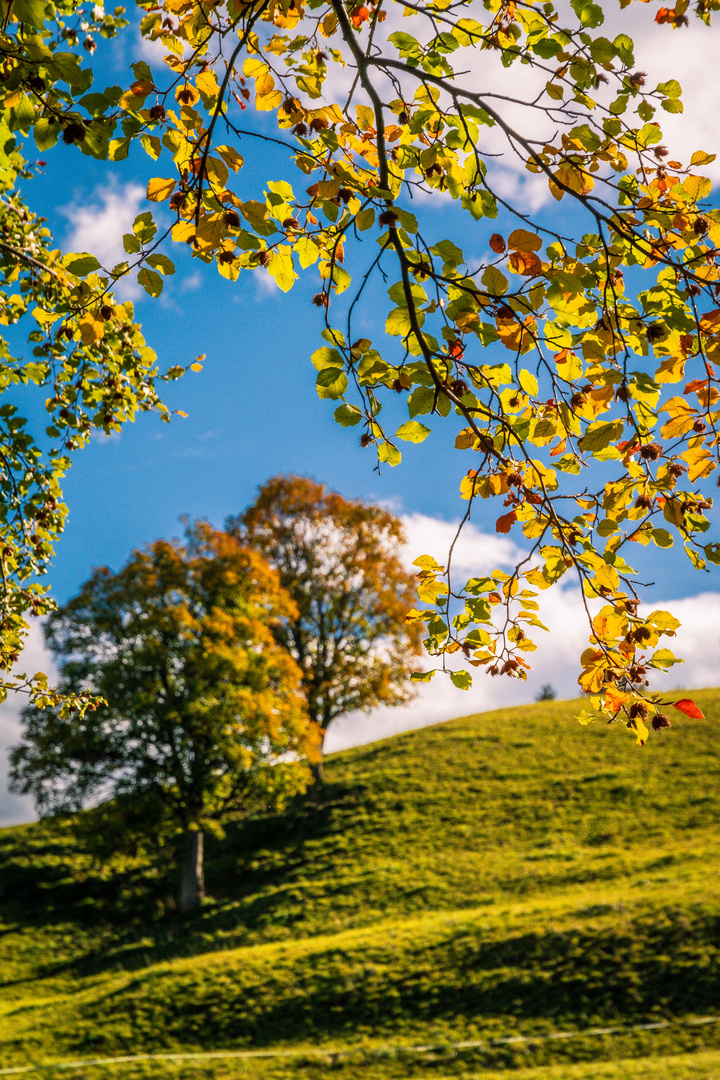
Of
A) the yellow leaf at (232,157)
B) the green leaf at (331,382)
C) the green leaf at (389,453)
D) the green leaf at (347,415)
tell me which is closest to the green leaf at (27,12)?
the yellow leaf at (232,157)

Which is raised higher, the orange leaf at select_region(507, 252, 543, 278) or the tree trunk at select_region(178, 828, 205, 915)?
the orange leaf at select_region(507, 252, 543, 278)

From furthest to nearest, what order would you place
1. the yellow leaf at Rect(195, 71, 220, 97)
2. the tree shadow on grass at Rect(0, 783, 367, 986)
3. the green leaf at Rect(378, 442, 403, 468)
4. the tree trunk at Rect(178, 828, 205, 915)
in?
1. the tree trunk at Rect(178, 828, 205, 915)
2. the tree shadow on grass at Rect(0, 783, 367, 986)
3. the green leaf at Rect(378, 442, 403, 468)
4. the yellow leaf at Rect(195, 71, 220, 97)

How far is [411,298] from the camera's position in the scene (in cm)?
282

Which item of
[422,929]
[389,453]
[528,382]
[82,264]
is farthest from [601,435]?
[422,929]

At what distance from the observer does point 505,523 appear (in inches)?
121

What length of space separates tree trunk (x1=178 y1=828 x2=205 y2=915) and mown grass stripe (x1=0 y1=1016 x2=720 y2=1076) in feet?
26.2

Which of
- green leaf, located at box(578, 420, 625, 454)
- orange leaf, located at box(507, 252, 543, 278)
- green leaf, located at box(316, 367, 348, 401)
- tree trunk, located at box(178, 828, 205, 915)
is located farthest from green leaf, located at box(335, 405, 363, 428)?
tree trunk, located at box(178, 828, 205, 915)

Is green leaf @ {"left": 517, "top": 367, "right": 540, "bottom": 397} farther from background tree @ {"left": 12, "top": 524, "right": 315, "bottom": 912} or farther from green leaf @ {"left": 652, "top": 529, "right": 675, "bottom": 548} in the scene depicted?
background tree @ {"left": 12, "top": 524, "right": 315, "bottom": 912}

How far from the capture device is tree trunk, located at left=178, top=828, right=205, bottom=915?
693 inches

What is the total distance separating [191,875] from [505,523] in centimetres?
1787

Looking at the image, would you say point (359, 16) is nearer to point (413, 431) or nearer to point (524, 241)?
point (524, 241)

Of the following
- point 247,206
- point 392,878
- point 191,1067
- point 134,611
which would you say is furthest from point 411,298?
point 134,611

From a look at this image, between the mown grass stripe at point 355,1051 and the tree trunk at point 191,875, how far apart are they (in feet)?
26.2

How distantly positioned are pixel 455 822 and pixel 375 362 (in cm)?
1756
